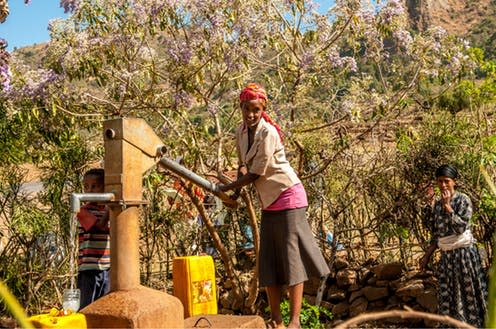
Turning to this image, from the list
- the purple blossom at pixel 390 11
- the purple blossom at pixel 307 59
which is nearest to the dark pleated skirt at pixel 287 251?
the purple blossom at pixel 307 59

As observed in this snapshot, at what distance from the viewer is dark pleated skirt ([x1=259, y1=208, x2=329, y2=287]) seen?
10.7 feet

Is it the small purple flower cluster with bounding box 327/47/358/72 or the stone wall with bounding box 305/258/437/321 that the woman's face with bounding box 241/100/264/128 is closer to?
the small purple flower cluster with bounding box 327/47/358/72

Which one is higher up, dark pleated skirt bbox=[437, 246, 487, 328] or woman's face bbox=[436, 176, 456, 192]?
woman's face bbox=[436, 176, 456, 192]

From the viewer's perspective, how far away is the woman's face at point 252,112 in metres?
3.29

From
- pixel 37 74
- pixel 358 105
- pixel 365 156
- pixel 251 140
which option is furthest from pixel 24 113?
pixel 365 156

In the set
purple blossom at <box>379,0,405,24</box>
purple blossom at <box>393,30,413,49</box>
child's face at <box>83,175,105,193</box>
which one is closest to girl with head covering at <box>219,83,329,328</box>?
child's face at <box>83,175,105,193</box>

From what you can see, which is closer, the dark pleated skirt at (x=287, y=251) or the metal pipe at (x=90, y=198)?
the metal pipe at (x=90, y=198)

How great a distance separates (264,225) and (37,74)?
2.86 m

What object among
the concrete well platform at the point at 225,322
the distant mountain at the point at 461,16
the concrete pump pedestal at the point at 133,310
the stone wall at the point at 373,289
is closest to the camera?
the concrete pump pedestal at the point at 133,310

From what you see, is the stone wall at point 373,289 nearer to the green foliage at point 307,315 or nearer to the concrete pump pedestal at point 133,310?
the green foliage at point 307,315

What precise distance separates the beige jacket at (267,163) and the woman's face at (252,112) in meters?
0.04

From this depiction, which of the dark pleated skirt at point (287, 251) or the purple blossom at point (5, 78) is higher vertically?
the purple blossom at point (5, 78)

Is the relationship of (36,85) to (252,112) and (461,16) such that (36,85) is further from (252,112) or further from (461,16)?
(461,16)

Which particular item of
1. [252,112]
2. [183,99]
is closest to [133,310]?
[252,112]
